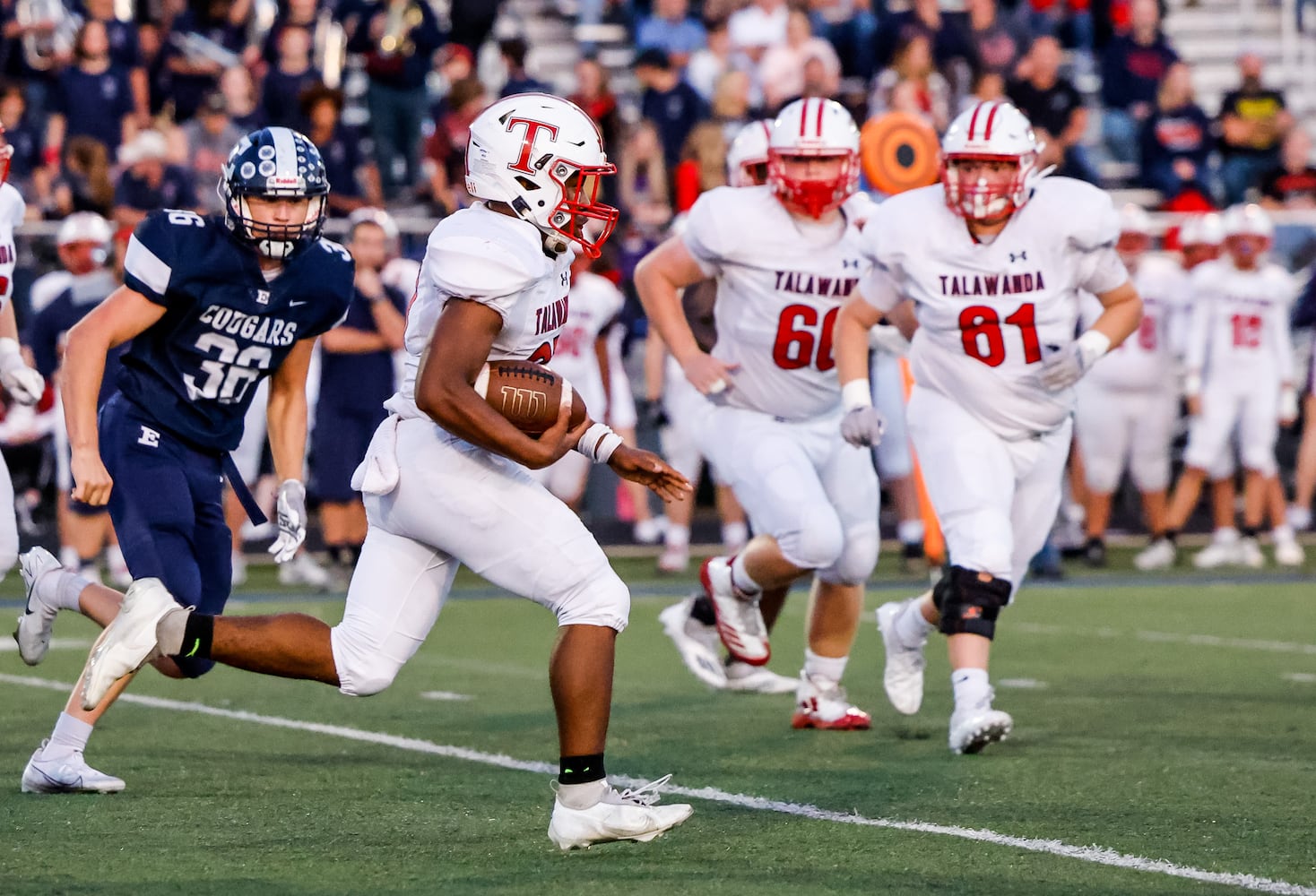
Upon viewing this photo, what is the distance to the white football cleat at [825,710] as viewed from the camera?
638cm

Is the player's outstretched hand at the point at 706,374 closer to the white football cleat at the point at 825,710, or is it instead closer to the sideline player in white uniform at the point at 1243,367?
the white football cleat at the point at 825,710

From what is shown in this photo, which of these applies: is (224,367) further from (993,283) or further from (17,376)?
(993,283)

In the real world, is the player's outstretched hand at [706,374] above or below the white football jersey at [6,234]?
below

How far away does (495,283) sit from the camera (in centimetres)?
430

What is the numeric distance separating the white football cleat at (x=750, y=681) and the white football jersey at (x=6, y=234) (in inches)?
110

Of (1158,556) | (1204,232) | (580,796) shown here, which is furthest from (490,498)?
(1204,232)

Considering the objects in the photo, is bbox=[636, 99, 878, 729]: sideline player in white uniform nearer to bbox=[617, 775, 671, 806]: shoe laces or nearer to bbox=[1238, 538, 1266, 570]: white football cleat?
bbox=[617, 775, 671, 806]: shoe laces

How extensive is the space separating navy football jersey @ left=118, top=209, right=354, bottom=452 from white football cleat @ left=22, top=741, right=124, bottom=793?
906 mm

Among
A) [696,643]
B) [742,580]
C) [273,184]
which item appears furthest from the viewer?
[696,643]

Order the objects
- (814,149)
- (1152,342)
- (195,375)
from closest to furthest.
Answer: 1. (195,375)
2. (814,149)
3. (1152,342)

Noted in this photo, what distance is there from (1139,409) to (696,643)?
5969mm

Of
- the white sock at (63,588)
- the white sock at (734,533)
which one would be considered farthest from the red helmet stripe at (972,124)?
the white sock at (734,533)

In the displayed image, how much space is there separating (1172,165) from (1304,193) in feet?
3.45

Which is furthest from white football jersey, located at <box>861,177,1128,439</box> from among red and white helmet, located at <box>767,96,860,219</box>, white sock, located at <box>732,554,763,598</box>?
white sock, located at <box>732,554,763,598</box>
